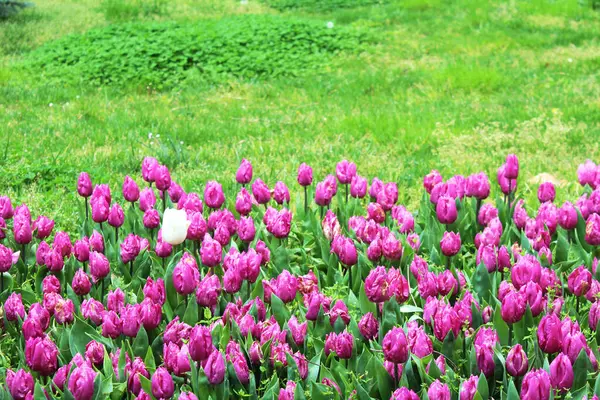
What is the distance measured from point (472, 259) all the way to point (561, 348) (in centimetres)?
131

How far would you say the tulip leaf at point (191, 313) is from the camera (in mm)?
2945

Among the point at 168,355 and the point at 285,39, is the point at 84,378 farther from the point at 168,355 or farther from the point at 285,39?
the point at 285,39

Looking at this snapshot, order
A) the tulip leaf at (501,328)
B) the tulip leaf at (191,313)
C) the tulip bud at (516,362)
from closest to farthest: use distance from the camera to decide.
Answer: the tulip bud at (516,362)
the tulip leaf at (501,328)
the tulip leaf at (191,313)

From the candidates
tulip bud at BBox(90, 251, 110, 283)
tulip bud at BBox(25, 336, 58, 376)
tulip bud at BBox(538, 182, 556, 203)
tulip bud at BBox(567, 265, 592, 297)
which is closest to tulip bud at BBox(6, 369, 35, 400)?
tulip bud at BBox(25, 336, 58, 376)

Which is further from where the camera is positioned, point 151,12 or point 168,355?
point 151,12

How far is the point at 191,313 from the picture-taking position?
9.71 ft

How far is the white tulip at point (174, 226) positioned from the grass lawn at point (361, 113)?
5.07 ft

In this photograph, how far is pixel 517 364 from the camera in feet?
7.99

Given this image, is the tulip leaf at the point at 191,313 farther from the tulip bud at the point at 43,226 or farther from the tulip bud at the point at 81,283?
the tulip bud at the point at 43,226

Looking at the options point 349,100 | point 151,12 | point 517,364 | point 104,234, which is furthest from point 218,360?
point 151,12

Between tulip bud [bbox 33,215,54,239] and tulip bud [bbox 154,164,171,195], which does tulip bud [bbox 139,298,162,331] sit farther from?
tulip bud [bbox 154,164,171,195]

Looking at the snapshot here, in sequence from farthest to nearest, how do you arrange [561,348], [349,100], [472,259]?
[349,100] → [472,259] → [561,348]

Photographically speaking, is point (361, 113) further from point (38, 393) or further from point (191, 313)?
point (38, 393)

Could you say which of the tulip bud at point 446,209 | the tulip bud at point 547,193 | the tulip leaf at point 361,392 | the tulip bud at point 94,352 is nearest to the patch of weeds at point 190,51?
the tulip bud at point 547,193
